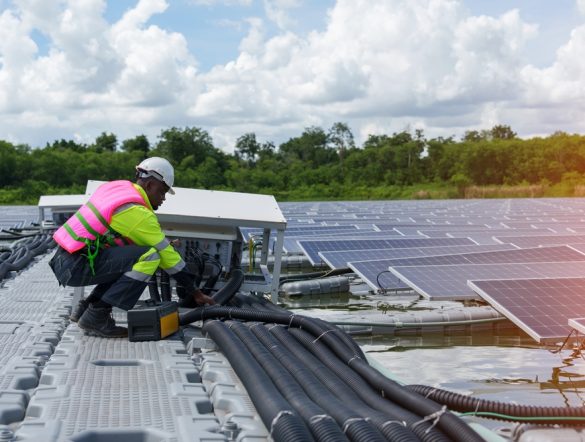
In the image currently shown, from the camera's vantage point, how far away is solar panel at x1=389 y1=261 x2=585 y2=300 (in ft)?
35.0

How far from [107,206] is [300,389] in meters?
2.82

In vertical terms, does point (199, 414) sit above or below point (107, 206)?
below

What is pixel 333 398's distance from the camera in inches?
189

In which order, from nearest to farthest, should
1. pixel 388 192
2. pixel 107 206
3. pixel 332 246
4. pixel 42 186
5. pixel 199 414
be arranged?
pixel 199 414 → pixel 107 206 → pixel 332 246 → pixel 42 186 → pixel 388 192

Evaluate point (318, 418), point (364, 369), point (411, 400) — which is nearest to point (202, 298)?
point (364, 369)

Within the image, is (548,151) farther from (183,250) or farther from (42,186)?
(183,250)

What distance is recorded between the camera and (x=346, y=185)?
65.9 metres

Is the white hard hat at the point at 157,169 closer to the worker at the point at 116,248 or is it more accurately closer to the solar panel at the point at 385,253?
the worker at the point at 116,248

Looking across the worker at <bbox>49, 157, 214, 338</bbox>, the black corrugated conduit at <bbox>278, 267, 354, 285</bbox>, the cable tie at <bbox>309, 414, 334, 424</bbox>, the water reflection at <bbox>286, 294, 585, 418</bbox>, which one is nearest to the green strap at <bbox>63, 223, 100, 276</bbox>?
the worker at <bbox>49, 157, 214, 338</bbox>

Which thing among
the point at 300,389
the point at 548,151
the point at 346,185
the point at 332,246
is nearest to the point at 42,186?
the point at 346,185

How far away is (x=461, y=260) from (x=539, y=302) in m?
3.91

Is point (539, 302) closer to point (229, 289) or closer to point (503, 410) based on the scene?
point (229, 289)

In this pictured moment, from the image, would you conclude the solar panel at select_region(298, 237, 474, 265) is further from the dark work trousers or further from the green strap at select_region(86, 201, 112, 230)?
the green strap at select_region(86, 201, 112, 230)

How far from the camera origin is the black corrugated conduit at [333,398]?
13.6 feet
